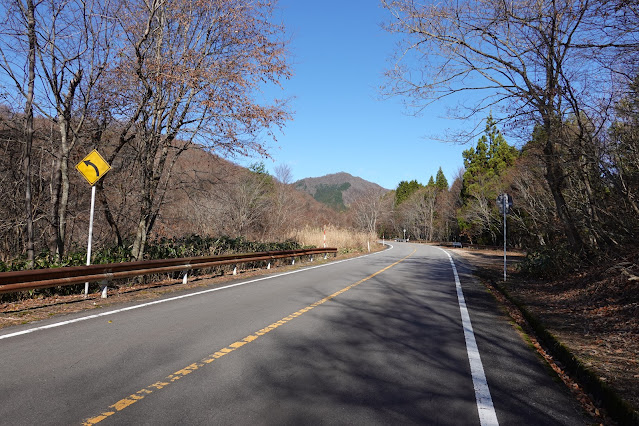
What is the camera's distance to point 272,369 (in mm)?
4695

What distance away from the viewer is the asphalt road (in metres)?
3.61

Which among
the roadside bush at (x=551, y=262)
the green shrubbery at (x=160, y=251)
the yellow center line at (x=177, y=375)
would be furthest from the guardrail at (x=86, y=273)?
the roadside bush at (x=551, y=262)

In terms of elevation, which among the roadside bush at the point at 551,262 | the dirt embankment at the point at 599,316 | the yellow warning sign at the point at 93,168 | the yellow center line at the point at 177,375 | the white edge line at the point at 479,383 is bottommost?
the yellow center line at the point at 177,375

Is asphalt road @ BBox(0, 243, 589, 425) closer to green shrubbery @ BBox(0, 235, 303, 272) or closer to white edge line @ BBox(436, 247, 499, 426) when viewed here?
white edge line @ BBox(436, 247, 499, 426)

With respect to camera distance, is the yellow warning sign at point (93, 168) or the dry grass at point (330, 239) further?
the dry grass at point (330, 239)

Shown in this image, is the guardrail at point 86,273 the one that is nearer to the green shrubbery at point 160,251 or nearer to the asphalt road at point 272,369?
the asphalt road at point 272,369

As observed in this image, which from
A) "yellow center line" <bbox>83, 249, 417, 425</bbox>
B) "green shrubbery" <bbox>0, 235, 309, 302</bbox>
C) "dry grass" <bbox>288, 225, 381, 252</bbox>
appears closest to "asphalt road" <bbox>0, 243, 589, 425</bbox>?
"yellow center line" <bbox>83, 249, 417, 425</bbox>

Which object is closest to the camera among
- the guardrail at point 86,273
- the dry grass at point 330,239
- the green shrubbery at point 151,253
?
the guardrail at point 86,273

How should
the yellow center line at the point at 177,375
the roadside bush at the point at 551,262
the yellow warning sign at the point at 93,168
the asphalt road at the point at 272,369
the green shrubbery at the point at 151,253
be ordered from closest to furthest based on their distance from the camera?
the yellow center line at the point at 177,375 → the asphalt road at the point at 272,369 → the green shrubbery at the point at 151,253 → the yellow warning sign at the point at 93,168 → the roadside bush at the point at 551,262

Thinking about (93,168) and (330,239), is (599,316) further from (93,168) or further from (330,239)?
(330,239)

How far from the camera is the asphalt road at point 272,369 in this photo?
3613mm

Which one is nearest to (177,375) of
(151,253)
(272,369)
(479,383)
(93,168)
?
(272,369)

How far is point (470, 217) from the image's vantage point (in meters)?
53.3

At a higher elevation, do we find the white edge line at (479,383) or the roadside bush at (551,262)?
the roadside bush at (551,262)
